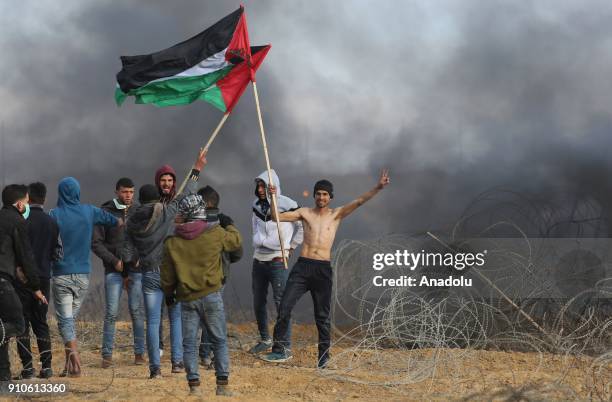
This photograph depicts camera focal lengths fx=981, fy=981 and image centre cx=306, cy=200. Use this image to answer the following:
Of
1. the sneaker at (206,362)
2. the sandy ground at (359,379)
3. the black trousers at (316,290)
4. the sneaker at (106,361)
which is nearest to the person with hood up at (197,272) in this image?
the sandy ground at (359,379)

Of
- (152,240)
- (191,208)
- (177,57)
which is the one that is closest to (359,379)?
(152,240)

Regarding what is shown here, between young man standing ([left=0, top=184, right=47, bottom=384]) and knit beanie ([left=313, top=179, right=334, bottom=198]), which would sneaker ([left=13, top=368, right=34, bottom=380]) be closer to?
young man standing ([left=0, top=184, right=47, bottom=384])

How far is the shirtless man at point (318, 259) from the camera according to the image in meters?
10.9

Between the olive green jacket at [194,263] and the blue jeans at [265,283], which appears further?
the blue jeans at [265,283]

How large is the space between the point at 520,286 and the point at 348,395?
3698 mm

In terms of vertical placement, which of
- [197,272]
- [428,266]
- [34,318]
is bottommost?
[34,318]

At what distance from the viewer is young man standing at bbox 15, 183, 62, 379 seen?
31.7 ft

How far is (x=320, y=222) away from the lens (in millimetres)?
10930

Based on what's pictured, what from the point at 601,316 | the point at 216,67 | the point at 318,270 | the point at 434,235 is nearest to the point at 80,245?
the point at 318,270

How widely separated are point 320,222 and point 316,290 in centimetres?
76

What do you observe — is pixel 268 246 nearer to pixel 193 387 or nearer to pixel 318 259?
pixel 318 259

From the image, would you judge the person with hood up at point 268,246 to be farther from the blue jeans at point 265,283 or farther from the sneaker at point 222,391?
the sneaker at point 222,391

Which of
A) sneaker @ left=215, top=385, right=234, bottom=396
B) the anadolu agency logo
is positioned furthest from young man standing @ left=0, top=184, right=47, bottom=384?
the anadolu agency logo

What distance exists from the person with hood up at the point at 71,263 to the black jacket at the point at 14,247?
1.73 ft
